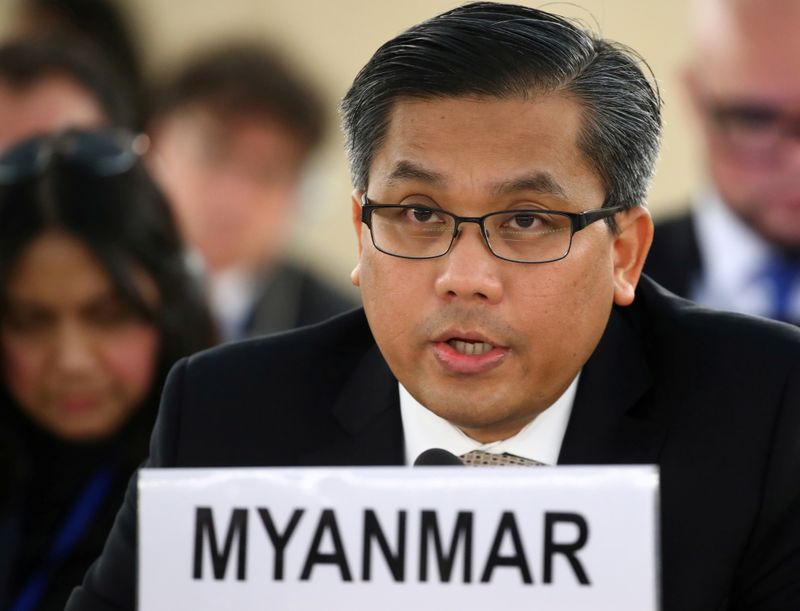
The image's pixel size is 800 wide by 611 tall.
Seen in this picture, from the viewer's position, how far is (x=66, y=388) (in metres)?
3.51

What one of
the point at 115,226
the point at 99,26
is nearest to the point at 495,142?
the point at 115,226

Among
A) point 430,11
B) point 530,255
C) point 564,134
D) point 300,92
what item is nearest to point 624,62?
point 564,134

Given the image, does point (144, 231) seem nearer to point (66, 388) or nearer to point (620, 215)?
point (66, 388)

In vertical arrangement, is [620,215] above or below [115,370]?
above

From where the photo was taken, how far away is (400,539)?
1.75m

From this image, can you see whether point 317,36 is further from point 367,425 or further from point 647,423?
point 647,423

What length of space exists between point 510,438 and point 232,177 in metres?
3.39

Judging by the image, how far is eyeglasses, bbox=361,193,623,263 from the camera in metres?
2.08

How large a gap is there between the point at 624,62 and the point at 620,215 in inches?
9.6

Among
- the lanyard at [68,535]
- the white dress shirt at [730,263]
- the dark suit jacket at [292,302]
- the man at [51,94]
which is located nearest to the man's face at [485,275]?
the lanyard at [68,535]

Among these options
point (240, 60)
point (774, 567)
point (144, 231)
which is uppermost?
point (240, 60)

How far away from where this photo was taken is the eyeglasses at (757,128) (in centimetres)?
436

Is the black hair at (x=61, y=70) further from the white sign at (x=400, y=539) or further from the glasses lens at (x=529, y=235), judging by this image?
the white sign at (x=400, y=539)

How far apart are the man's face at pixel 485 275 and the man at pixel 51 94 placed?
2.64 metres
